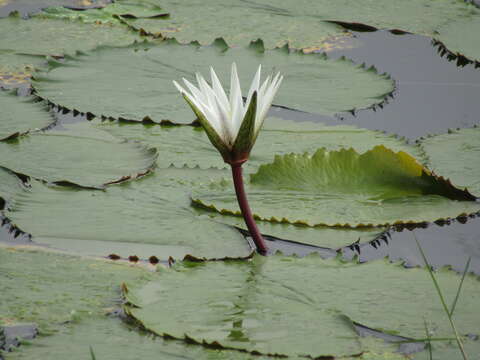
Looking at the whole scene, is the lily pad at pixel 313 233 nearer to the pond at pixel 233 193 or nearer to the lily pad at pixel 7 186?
the pond at pixel 233 193

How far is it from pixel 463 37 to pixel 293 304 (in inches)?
79.8

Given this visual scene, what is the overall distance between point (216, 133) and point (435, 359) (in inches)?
25.0

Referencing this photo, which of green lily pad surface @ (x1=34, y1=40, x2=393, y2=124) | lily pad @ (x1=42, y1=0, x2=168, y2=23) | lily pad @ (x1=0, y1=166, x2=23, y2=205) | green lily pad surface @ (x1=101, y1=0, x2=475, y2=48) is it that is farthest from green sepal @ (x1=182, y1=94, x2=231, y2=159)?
lily pad @ (x1=42, y1=0, x2=168, y2=23)

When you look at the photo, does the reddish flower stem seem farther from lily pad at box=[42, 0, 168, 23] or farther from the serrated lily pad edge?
lily pad at box=[42, 0, 168, 23]

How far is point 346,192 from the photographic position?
224cm

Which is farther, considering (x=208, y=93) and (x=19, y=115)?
(x=19, y=115)

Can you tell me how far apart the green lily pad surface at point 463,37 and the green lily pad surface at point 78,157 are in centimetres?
145

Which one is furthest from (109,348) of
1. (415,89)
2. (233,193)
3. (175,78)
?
(415,89)

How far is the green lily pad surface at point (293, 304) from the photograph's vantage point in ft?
5.30

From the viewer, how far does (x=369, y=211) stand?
2166 mm

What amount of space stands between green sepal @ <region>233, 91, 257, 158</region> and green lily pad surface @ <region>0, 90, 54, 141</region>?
97cm

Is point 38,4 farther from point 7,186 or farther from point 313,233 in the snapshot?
point 313,233

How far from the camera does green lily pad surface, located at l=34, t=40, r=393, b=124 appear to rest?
9.12 feet

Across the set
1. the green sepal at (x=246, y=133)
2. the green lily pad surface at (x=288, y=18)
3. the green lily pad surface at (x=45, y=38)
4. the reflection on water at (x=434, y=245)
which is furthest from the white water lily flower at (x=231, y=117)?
the green lily pad surface at (x=288, y=18)
